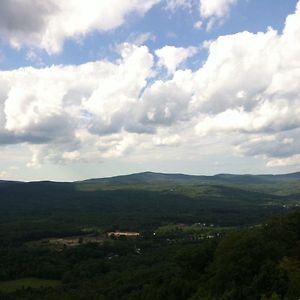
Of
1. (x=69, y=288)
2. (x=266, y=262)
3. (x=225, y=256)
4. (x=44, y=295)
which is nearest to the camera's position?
(x=266, y=262)

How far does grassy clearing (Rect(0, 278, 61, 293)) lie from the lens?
13864cm

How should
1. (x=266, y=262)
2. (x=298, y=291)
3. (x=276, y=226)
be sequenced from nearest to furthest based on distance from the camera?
(x=298, y=291), (x=266, y=262), (x=276, y=226)

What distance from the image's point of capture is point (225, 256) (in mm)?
74438

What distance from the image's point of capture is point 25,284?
145 m

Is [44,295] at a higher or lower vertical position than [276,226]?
lower

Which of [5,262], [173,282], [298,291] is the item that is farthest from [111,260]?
Result: [298,291]

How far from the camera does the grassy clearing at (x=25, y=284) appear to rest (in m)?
139

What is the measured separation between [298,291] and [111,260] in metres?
121

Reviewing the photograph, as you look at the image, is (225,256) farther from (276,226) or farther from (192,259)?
(276,226)

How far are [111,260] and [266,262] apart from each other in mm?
108326

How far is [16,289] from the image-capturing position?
13562cm

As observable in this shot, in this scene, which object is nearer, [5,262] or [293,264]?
[293,264]

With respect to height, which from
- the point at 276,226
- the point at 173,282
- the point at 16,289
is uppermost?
the point at 276,226

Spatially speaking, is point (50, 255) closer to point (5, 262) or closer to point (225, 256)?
point (5, 262)
